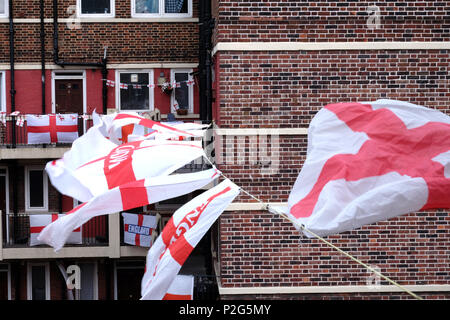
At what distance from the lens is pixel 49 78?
47.2 feet

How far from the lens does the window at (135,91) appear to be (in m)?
14.5

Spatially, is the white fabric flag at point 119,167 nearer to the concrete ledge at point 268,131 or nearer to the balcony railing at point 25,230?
the concrete ledge at point 268,131

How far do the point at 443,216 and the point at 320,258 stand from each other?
91.5 inches

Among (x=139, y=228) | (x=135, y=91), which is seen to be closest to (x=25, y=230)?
(x=139, y=228)

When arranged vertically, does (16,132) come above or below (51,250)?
above

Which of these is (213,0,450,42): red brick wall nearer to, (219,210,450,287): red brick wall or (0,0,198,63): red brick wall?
(219,210,450,287): red brick wall

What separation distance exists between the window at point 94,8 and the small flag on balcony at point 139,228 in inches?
186

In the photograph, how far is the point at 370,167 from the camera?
5.24m

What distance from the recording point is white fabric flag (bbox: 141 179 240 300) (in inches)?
272

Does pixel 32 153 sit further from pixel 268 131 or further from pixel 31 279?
pixel 268 131

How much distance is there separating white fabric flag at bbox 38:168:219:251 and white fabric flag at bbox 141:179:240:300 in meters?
0.32

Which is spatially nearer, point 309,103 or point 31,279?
point 309,103

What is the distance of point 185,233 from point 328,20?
5.38 metres

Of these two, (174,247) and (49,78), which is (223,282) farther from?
(49,78)
